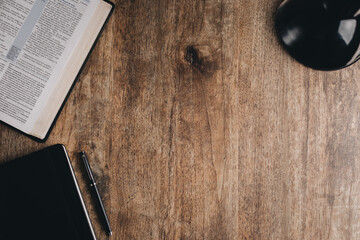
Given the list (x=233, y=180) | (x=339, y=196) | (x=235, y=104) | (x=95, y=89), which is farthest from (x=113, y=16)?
(x=339, y=196)

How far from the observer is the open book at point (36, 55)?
625 millimetres

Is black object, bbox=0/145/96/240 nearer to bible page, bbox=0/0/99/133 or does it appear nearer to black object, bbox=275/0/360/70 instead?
bible page, bbox=0/0/99/133

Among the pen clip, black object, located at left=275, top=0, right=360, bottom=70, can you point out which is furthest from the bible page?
black object, located at left=275, top=0, right=360, bottom=70

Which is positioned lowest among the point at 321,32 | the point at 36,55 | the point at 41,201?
the point at 41,201

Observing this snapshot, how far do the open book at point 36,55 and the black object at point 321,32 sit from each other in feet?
1.28

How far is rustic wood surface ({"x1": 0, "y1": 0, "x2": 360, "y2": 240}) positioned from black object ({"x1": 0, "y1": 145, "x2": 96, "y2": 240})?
88 mm

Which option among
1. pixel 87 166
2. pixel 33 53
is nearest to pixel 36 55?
pixel 33 53

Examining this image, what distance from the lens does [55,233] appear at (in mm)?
593

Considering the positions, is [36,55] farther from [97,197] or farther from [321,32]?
[321,32]

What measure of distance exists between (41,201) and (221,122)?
0.38 metres

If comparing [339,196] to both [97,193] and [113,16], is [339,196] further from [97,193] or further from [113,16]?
[113,16]

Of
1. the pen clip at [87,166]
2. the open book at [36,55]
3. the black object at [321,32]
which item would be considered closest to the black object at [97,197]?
the pen clip at [87,166]

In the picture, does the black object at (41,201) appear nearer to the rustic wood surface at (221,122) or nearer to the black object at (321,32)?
the rustic wood surface at (221,122)

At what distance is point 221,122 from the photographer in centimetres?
65
